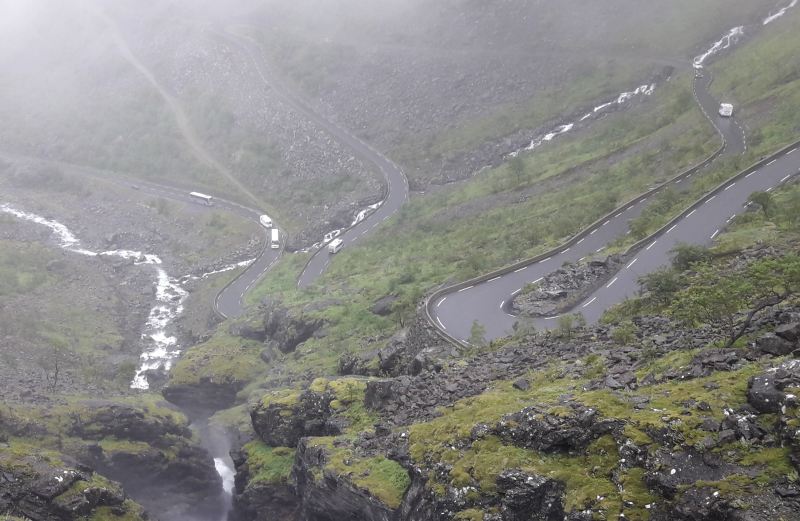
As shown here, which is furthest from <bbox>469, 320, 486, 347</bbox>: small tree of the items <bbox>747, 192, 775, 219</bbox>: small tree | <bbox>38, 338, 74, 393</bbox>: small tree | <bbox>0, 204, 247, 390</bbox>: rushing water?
<bbox>0, 204, 247, 390</bbox>: rushing water

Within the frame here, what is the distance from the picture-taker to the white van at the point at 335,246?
82881mm

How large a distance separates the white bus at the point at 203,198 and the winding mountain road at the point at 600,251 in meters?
63.1

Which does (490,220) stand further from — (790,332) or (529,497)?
(529,497)

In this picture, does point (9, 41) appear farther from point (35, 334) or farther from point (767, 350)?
point (767, 350)

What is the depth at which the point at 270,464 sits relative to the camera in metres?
41.3

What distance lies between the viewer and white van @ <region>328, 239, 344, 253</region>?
8288cm

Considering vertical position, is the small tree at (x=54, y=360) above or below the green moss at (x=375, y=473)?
below

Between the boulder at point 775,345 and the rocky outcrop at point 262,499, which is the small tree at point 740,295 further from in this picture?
the rocky outcrop at point 262,499

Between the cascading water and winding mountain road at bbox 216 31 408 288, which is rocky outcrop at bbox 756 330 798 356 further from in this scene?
winding mountain road at bbox 216 31 408 288

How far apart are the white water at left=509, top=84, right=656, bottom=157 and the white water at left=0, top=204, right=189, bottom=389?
43561 millimetres

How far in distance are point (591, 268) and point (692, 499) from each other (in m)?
27.9

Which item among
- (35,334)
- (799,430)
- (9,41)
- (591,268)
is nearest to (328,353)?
(591,268)

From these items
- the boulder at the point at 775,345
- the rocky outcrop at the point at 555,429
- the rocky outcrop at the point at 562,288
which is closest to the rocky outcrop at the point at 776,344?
the boulder at the point at 775,345

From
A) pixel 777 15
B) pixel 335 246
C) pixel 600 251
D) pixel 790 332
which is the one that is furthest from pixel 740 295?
pixel 777 15
